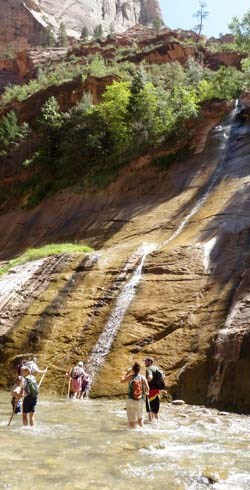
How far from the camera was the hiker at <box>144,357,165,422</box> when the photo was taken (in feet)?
40.0

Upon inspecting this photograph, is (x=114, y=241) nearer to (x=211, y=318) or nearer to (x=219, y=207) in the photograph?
(x=219, y=207)

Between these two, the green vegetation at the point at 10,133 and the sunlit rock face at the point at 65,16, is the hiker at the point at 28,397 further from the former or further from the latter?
the sunlit rock face at the point at 65,16

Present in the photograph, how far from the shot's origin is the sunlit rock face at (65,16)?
310 feet

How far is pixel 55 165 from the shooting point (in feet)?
140

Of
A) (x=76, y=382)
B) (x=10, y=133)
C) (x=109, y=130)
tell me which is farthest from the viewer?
(x=10, y=133)

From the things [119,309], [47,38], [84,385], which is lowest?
[84,385]

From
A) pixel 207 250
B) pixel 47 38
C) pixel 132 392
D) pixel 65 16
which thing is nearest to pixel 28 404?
pixel 132 392

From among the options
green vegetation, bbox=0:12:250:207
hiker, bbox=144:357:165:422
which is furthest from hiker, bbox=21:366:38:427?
green vegetation, bbox=0:12:250:207

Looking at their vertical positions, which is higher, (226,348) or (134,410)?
(226,348)

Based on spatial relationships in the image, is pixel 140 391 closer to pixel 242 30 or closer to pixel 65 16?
pixel 242 30

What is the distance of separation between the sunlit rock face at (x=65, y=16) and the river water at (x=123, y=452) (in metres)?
92.4

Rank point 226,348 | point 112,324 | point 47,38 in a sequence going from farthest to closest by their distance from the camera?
point 47,38, point 112,324, point 226,348

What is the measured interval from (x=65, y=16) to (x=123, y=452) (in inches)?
4393

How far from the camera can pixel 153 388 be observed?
490 inches
